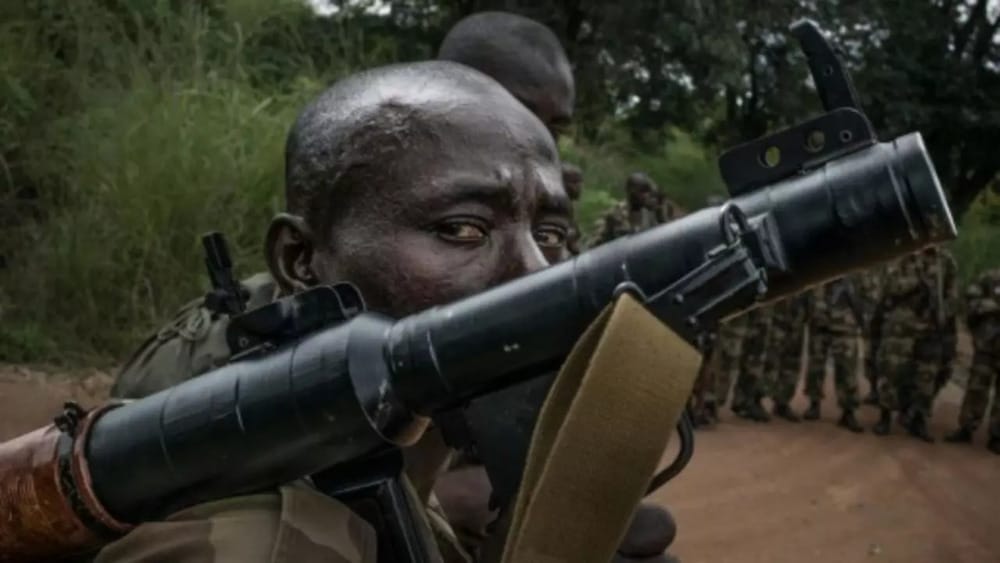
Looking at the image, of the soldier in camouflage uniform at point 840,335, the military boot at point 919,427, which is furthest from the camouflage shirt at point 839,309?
the military boot at point 919,427

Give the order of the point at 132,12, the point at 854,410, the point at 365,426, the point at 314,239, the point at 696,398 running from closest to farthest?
the point at 365,426 → the point at 314,239 → the point at 132,12 → the point at 696,398 → the point at 854,410

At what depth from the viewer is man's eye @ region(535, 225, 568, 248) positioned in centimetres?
145

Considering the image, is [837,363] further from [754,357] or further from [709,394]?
[709,394]

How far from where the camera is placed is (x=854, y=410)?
10961 mm

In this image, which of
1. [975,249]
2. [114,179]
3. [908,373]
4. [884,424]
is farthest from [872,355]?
[114,179]

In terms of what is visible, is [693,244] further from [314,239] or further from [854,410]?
[854,410]

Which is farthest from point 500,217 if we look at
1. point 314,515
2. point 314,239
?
point 314,515

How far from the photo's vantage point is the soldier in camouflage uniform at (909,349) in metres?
10.6

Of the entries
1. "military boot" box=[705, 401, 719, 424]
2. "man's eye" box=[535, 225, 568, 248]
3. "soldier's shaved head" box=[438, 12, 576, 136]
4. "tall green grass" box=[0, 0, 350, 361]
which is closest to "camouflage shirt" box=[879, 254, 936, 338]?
"military boot" box=[705, 401, 719, 424]

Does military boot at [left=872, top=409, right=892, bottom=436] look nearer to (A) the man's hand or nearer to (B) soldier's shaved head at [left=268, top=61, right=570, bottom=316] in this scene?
(A) the man's hand

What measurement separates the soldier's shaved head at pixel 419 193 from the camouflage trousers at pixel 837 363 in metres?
9.73

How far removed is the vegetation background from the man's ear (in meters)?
6.04

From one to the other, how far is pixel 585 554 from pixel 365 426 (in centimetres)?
24

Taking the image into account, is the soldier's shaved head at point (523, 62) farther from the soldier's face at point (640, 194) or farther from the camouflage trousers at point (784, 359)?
the camouflage trousers at point (784, 359)
